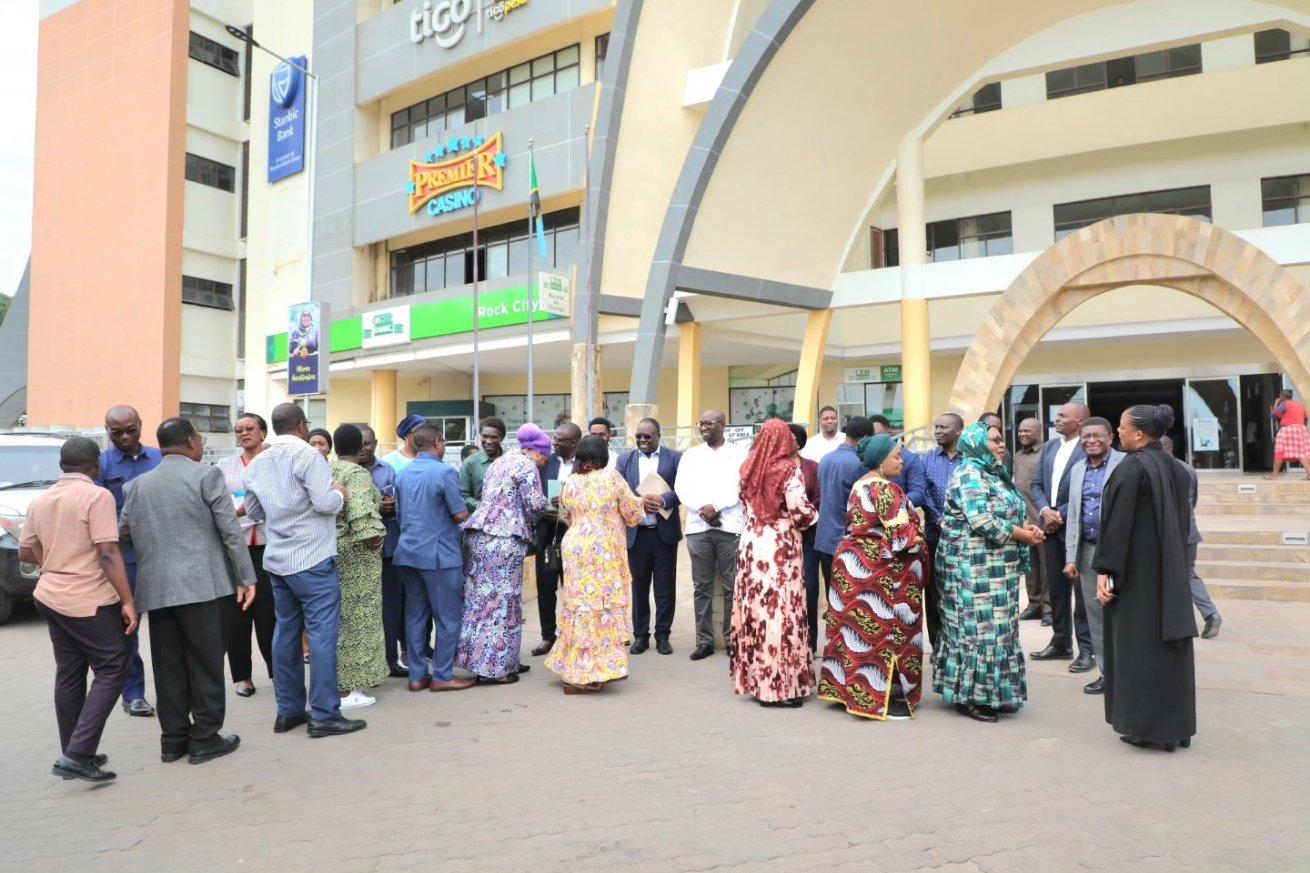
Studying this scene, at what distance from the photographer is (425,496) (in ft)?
19.0

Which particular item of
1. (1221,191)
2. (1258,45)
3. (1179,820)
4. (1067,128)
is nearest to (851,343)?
(1067,128)

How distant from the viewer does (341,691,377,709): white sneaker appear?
18.1 feet

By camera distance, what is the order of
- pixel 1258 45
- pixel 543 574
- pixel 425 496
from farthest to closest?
1. pixel 1258 45
2. pixel 543 574
3. pixel 425 496

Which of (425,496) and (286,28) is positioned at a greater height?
(286,28)

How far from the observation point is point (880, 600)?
5.12 meters

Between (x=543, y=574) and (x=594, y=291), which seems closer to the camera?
(x=543, y=574)

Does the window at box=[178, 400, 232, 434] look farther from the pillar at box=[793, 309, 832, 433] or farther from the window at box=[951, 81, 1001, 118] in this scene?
the window at box=[951, 81, 1001, 118]

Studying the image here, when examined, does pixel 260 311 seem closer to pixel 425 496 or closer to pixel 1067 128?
pixel 1067 128

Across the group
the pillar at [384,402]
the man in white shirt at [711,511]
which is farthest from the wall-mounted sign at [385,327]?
the man in white shirt at [711,511]

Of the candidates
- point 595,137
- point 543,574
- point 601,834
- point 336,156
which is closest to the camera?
point 601,834

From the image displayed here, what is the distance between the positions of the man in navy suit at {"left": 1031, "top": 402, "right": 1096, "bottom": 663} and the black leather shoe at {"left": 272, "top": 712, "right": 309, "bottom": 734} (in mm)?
4959

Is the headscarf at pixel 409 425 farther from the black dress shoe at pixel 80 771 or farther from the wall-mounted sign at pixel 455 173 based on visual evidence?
the wall-mounted sign at pixel 455 173

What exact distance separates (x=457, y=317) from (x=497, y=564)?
18.1 metres

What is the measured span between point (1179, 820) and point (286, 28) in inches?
1303
